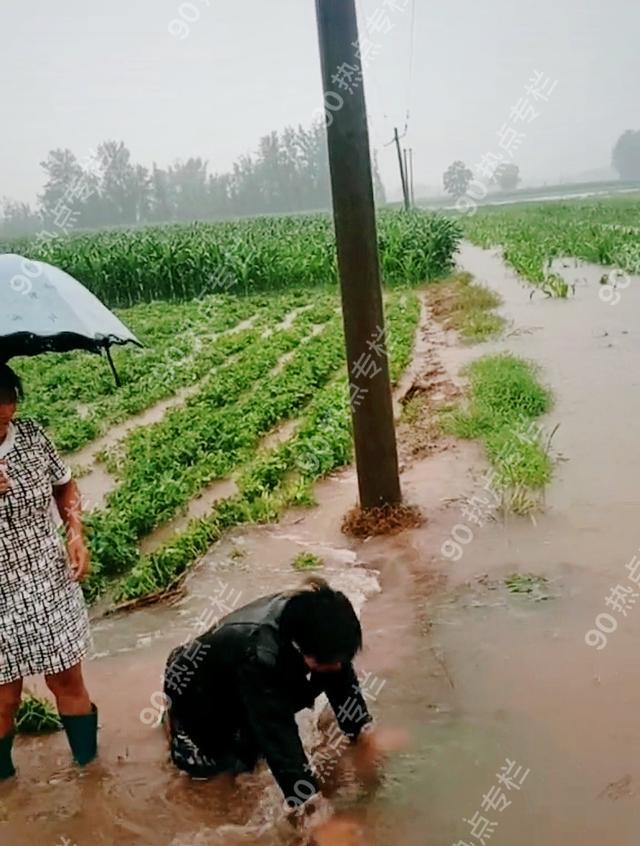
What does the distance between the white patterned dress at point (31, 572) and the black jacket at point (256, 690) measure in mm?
478

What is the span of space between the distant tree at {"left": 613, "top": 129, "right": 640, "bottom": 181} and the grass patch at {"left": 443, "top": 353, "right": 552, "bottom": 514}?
5363 inches

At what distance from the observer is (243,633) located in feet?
9.84

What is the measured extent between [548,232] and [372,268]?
1241 inches

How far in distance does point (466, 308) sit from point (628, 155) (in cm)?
13146

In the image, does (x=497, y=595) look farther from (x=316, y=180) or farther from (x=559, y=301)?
(x=316, y=180)

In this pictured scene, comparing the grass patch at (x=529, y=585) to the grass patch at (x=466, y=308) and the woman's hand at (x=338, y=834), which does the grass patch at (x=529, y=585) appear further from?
the grass patch at (x=466, y=308)

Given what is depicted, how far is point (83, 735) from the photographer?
3.55 meters

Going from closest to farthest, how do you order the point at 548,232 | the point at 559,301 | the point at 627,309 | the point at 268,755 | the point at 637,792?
the point at 268,755 < the point at 637,792 < the point at 627,309 < the point at 559,301 < the point at 548,232

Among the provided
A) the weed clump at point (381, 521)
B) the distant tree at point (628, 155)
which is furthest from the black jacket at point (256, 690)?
the distant tree at point (628, 155)

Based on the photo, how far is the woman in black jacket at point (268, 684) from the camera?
274 centimetres

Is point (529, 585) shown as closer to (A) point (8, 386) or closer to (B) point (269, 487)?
(B) point (269, 487)

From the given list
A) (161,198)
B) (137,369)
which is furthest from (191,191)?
(137,369)

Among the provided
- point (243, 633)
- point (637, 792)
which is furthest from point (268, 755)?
point (637, 792)

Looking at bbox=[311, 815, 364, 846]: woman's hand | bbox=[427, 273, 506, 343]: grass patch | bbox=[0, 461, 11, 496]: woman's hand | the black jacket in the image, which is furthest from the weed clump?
bbox=[427, 273, 506, 343]: grass patch
